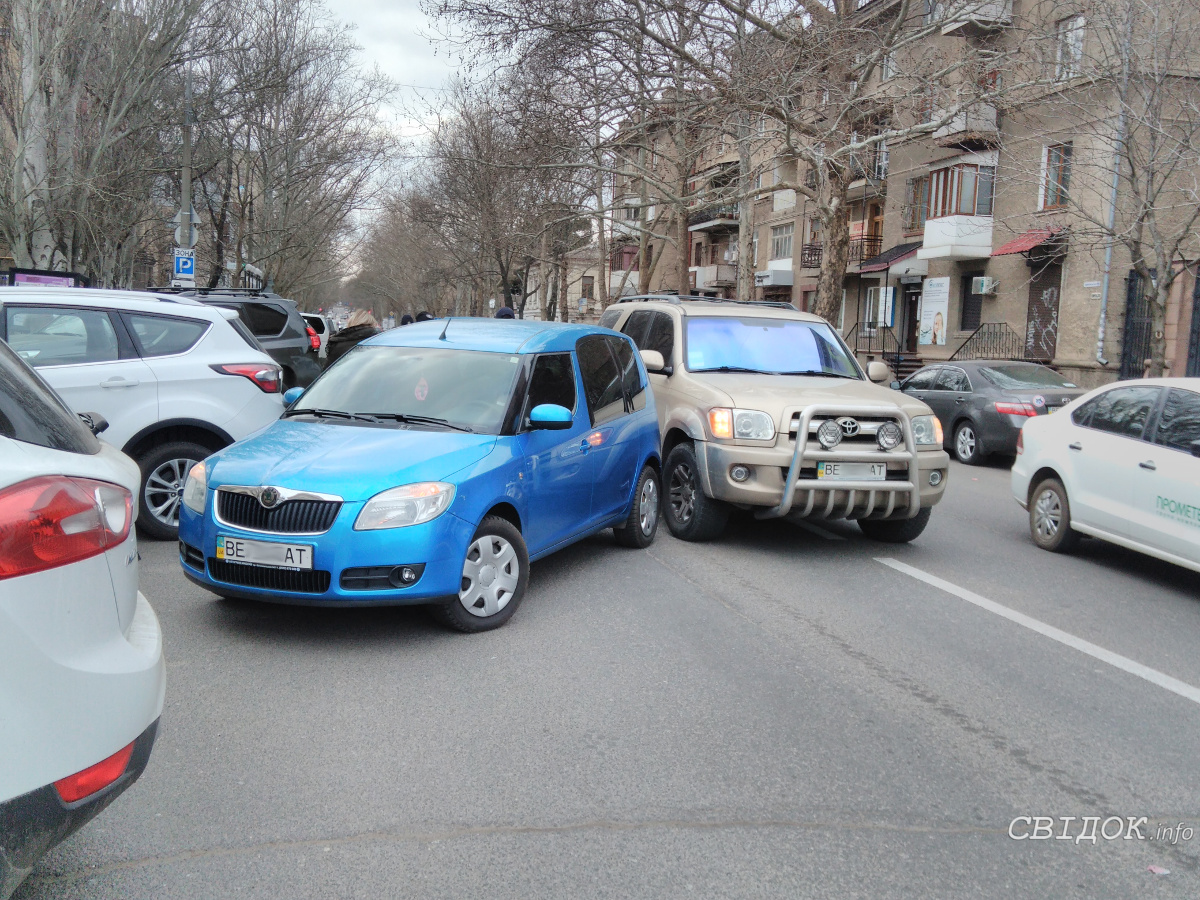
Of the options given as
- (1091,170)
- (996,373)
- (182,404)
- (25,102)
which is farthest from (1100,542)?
(25,102)

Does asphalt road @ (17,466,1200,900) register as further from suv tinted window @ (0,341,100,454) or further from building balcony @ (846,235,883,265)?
building balcony @ (846,235,883,265)

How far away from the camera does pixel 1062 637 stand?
6012mm

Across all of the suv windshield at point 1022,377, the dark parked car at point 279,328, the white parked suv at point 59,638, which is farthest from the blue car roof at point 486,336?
the suv windshield at point 1022,377

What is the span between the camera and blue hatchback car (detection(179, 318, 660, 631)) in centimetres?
512

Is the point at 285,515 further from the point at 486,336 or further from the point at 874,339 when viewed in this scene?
the point at 874,339

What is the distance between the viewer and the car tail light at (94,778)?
2430 millimetres

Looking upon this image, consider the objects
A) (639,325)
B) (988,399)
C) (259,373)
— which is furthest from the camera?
(988,399)

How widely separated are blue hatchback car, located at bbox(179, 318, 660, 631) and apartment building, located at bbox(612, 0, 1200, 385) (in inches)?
536

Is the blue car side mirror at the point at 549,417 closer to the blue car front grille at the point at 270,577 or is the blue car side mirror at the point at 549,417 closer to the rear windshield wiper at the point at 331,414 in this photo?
the rear windshield wiper at the point at 331,414

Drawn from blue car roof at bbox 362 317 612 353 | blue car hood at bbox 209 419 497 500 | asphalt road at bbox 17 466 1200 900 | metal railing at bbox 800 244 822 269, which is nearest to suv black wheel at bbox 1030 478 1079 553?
asphalt road at bbox 17 466 1200 900

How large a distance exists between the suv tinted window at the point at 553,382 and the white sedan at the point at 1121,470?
414 centimetres

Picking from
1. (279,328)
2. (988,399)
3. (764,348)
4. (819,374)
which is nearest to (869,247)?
(988,399)

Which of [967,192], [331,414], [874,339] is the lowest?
[331,414]

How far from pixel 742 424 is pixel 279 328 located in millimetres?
8970
